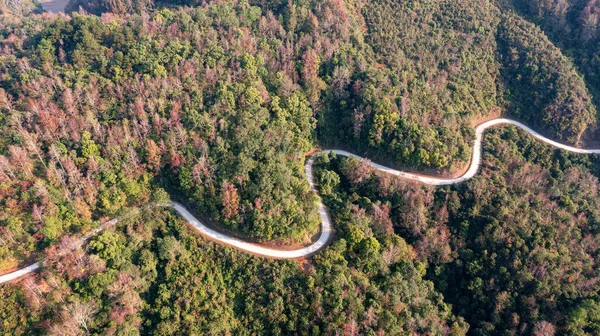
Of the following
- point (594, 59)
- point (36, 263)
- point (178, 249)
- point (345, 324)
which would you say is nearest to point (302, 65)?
point (178, 249)

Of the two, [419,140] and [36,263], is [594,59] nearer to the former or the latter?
[419,140]

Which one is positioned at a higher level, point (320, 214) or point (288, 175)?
point (288, 175)

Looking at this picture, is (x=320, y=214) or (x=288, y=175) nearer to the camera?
(x=288, y=175)

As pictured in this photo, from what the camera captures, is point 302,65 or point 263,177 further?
point 302,65

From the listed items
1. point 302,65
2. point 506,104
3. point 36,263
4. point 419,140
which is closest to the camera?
point 36,263

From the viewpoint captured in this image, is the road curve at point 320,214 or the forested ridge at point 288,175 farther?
the road curve at point 320,214

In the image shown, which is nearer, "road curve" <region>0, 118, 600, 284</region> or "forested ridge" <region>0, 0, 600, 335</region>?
"forested ridge" <region>0, 0, 600, 335</region>

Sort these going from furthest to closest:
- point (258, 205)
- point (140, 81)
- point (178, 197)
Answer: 1. point (140, 81)
2. point (178, 197)
3. point (258, 205)

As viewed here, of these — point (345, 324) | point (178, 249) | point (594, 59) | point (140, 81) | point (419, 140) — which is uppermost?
point (594, 59)
